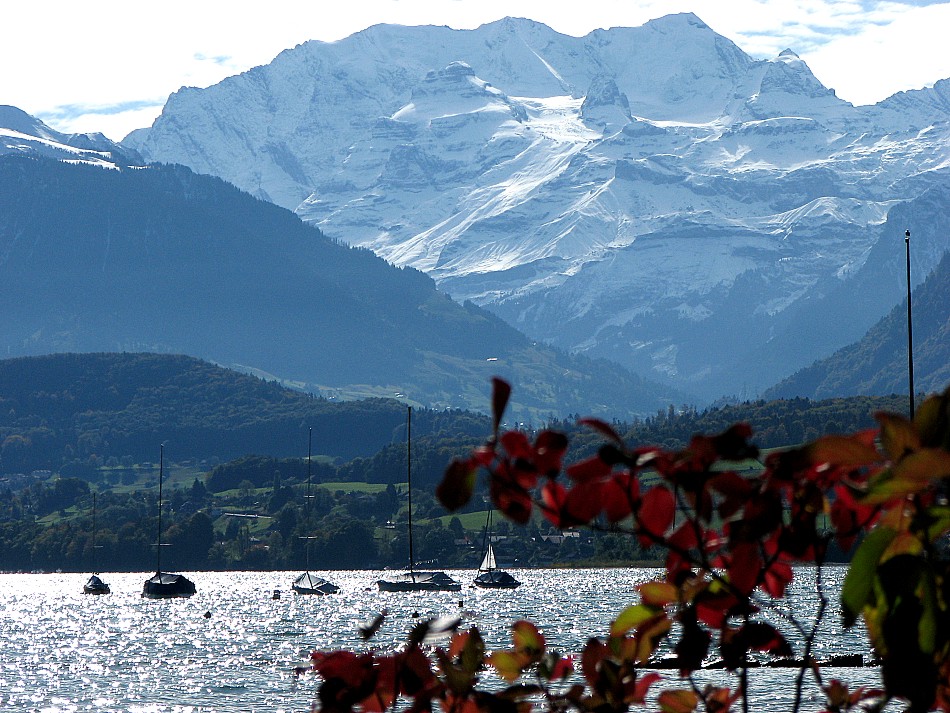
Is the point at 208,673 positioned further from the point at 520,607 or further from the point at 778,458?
the point at 778,458

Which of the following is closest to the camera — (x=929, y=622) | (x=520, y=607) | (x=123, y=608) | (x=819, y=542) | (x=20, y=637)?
(x=929, y=622)

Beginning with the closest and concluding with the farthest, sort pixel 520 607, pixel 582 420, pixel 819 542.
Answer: pixel 582 420, pixel 819 542, pixel 520 607

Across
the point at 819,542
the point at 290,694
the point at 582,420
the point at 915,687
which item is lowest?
the point at 290,694

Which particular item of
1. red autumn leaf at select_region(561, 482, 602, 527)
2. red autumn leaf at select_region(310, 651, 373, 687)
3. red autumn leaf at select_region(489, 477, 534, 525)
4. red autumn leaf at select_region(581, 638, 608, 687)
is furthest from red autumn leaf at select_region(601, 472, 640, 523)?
red autumn leaf at select_region(581, 638, 608, 687)

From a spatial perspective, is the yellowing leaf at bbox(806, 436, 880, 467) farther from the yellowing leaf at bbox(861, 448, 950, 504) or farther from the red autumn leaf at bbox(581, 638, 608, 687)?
the red autumn leaf at bbox(581, 638, 608, 687)

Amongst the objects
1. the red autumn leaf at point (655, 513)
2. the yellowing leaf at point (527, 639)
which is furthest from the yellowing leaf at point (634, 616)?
the yellowing leaf at point (527, 639)

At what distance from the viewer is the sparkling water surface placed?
93.8 metres

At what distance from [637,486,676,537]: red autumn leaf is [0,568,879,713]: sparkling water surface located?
62.2 metres

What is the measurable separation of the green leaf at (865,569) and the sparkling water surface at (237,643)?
6284 cm

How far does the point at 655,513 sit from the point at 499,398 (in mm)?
649

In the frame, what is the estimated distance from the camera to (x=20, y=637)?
510 ft

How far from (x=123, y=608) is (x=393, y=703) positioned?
649ft

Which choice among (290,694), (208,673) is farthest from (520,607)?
(290,694)

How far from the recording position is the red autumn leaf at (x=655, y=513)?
4.65m
